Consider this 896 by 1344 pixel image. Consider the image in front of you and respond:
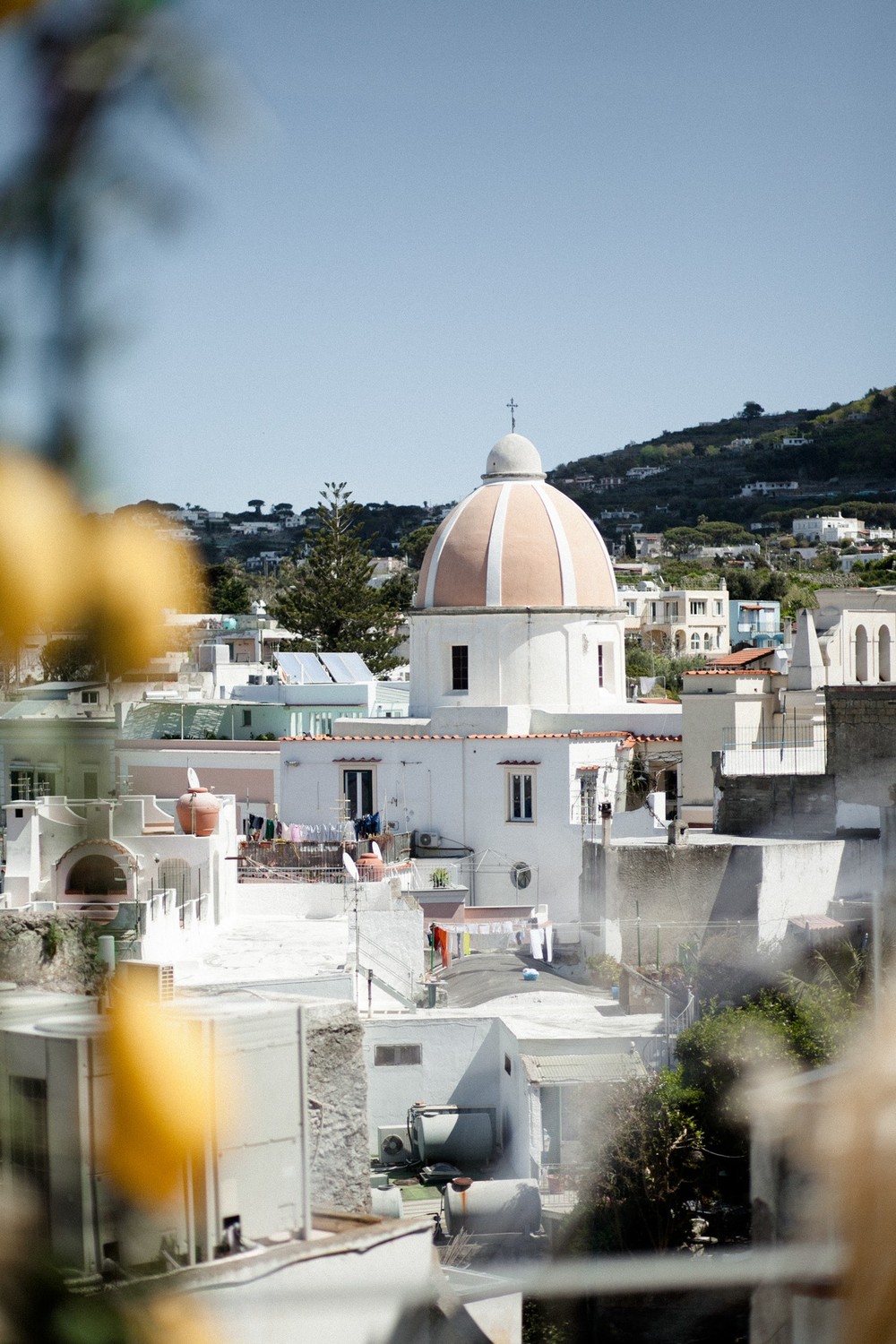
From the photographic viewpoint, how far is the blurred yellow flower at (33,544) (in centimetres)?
82

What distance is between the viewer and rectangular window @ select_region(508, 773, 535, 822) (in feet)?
65.3

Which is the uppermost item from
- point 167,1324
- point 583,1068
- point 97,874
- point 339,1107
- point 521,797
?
point 167,1324

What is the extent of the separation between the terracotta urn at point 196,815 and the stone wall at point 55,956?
1413 centimetres

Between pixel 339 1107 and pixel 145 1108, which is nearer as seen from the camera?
pixel 145 1108

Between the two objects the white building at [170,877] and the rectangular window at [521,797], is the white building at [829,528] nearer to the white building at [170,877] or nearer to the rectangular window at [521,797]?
the rectangular window at [521,797]

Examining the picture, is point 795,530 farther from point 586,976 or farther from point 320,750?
point 586,976

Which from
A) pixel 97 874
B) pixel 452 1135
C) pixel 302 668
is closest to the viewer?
pixel 97 874

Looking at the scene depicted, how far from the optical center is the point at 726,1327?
5.77 m

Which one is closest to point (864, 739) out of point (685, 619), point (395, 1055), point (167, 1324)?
point (395, 1055)

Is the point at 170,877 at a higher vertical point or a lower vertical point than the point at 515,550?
lower

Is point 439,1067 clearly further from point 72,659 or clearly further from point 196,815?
point 72,659

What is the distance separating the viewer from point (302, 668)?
25922mm

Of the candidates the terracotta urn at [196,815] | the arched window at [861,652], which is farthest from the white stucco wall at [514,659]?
the terracotta urn at [196,815]

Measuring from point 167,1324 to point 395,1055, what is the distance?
10823mm
